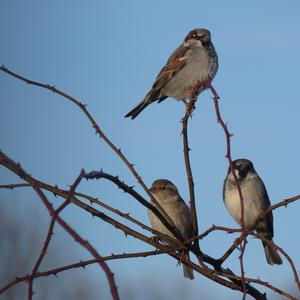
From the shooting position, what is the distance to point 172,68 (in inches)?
274

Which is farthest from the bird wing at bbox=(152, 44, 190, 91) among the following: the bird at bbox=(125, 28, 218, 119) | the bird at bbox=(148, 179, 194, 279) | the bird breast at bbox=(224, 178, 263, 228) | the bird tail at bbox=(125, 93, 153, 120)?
the bird breast at bbox=(224, 178, 263, 228)

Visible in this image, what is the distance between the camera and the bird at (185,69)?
6.65 meters

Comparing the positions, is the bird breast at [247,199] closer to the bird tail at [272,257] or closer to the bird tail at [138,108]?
the bird tail at [272,257]

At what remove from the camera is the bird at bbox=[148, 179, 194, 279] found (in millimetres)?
5508

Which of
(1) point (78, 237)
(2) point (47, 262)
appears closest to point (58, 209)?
(1) point (78, 237)

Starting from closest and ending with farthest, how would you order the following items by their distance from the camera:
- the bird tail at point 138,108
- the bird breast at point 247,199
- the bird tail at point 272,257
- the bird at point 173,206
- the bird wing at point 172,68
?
the bird breast at point 247,199, the bird tail at point 272,257, the bird at point 173,206, the bird tail at point 138,108, the bird wing at point 172,68

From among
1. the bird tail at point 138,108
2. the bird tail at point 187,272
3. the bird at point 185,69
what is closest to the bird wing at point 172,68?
the bird at point 185,69

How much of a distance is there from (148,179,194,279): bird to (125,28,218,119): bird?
3.21 feet

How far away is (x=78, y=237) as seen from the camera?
1.27 metres

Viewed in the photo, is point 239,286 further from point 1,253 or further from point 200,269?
point 1,253

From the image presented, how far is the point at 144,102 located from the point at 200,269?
4.63m

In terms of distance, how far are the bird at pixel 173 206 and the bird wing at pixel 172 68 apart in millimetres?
1348

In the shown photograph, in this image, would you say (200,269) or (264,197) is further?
(264,197)

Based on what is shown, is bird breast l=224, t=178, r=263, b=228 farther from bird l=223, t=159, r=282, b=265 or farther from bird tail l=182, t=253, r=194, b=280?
bird tail l=182, t=253, r=194, b=280
